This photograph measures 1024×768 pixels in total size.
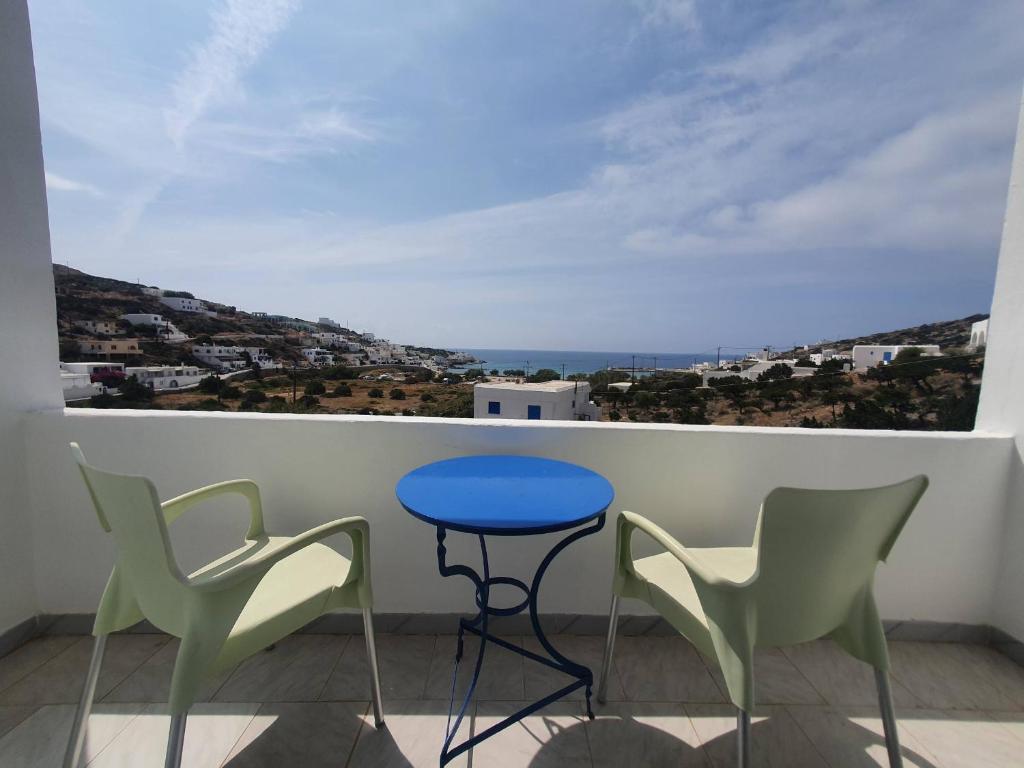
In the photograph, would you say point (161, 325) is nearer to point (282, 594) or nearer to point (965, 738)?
point (282, 594)

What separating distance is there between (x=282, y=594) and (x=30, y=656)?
1590mm

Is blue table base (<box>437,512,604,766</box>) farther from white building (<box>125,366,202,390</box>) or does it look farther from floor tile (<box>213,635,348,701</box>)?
white building (<box>125,366,202,390</box>)

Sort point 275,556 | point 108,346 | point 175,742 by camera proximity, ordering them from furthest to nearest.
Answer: point 108,346 < point 275,556 < point 175,742

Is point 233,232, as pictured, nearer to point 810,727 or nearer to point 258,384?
point 258,384

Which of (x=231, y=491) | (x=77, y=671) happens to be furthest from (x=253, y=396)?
(x=77, y=671)

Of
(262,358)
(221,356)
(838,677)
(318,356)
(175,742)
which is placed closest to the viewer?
(175,742)

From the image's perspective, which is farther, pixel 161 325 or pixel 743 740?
pixel 161 325

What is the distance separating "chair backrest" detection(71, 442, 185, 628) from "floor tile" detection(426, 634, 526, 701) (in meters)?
1.04

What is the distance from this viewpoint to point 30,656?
1.68m

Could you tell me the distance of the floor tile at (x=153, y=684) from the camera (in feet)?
4.88

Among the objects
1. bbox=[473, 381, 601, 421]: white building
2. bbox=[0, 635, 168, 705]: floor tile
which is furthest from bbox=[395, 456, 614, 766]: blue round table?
bbox=[473, 381, 601, 421]: white building

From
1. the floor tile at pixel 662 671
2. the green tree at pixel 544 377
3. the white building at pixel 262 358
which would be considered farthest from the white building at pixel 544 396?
the white building at pixel 262 358

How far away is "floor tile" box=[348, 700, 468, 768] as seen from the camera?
125cm

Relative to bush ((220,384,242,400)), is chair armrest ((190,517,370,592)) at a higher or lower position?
lower
